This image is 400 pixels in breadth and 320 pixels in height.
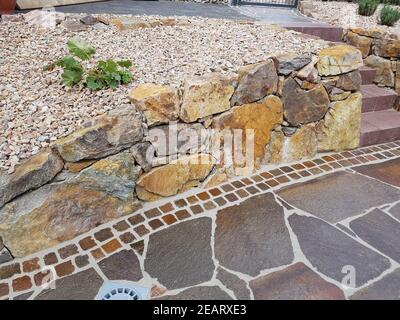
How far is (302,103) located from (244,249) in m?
1.45

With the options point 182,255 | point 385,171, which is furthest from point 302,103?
point 182,255

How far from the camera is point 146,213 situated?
2.52 metres

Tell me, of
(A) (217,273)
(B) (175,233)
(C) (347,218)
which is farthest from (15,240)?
(C) (347,218)

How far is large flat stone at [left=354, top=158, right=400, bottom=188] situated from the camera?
303 centimetres

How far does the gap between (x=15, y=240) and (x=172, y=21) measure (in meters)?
2.90

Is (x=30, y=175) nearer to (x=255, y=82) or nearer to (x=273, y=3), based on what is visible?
(x=255, y=82)

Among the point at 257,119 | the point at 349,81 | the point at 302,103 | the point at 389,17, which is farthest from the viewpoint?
the point at 389,17

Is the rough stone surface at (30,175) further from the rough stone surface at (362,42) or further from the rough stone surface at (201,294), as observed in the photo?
the rough stone surface at (362,42)

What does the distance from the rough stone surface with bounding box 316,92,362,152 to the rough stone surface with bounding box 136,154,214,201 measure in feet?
3.84

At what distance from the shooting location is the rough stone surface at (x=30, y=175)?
1985 millimetres

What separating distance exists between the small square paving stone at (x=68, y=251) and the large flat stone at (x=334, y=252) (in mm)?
1405

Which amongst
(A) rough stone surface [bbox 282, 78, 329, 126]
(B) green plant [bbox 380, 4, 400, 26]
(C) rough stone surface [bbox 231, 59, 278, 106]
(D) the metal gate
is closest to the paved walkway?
(A) rough stone surface [bbox 282, 78, 329, 126]

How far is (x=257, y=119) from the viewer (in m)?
2.92

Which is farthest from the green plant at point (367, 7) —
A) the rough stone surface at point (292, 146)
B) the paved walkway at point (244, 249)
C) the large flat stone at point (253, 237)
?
the large flat stone at point (253, 237)
